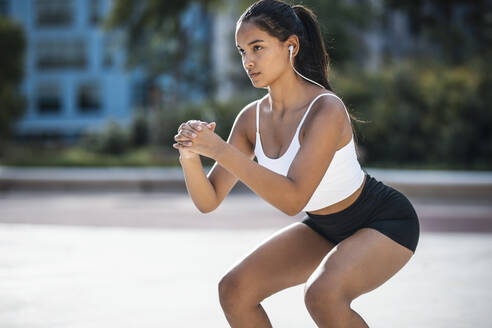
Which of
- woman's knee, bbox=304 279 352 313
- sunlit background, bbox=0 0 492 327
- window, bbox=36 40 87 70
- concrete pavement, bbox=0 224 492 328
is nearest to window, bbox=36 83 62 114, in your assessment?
window, bbox=36 40 87 70

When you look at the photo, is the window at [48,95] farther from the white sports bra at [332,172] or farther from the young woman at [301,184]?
the white sports bra at [332,172]

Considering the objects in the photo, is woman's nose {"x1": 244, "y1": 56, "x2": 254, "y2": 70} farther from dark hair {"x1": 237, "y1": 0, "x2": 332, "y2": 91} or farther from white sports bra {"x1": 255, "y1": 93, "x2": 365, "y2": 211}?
white sports bra {"x1": 255, "y1": 93, "x2": 365, "y2": 211}

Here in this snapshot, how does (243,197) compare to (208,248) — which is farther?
(243,197)

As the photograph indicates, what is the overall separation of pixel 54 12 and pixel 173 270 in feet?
158

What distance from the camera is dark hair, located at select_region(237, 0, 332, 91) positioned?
272 cm

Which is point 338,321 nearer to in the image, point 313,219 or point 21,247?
point 313,219

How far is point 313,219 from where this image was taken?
2.94 meters

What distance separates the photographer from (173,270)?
19.8ft

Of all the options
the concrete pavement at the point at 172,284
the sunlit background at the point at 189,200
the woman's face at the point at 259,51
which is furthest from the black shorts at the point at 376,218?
the concrete pavement at the point at 172,284

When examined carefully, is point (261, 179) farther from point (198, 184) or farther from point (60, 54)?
point (60, 54)

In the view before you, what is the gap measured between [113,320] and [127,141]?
60.3 ft

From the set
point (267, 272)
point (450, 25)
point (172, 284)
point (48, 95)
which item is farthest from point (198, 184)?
point (48, 95)

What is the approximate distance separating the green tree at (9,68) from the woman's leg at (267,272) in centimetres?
2469

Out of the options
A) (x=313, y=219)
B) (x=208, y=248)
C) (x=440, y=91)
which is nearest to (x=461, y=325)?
(x=313, y=219)
